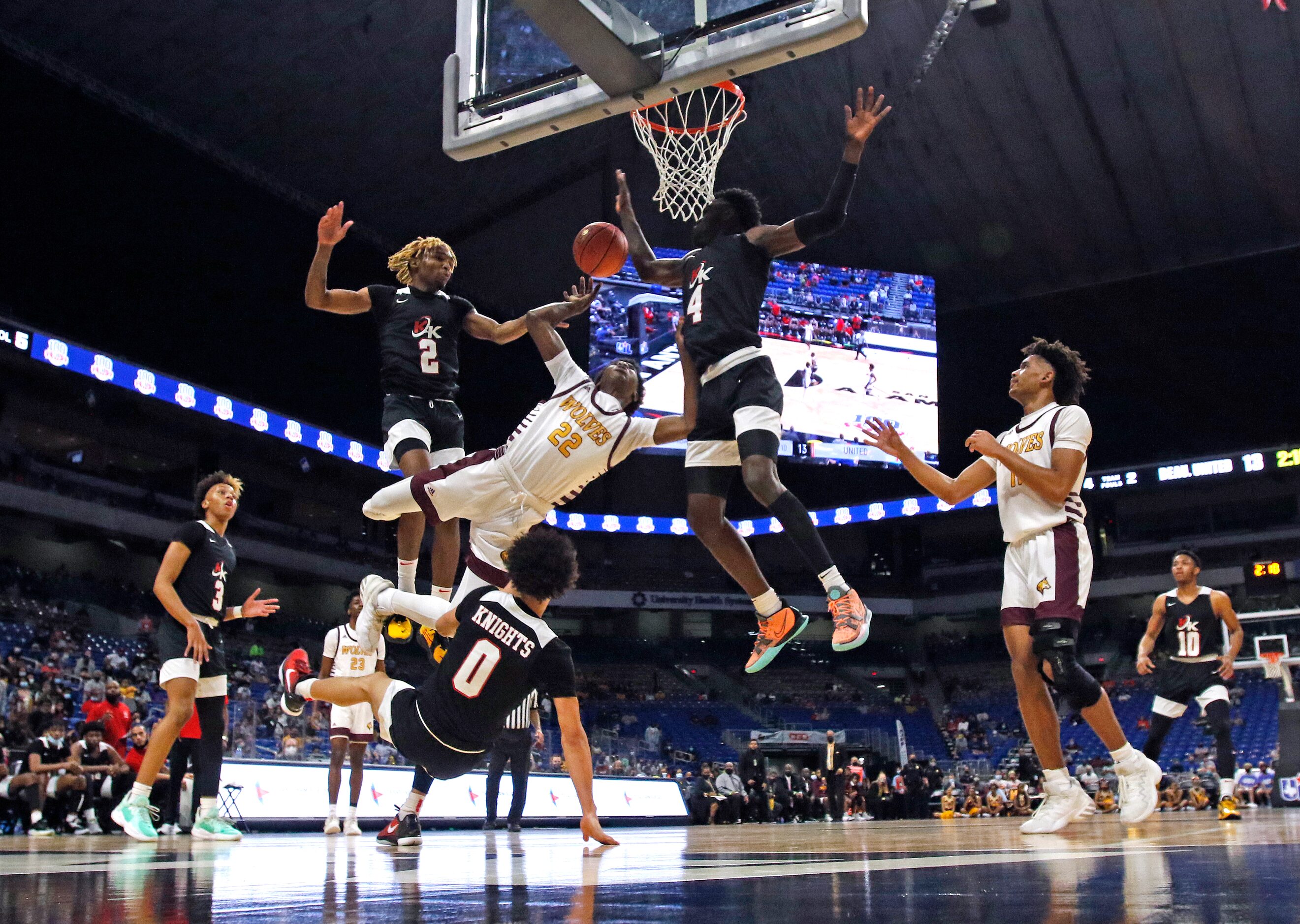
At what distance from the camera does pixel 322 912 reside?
1842 mm

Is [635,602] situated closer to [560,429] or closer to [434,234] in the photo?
[434,234]

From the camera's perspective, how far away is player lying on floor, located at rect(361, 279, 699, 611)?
5.19 meters

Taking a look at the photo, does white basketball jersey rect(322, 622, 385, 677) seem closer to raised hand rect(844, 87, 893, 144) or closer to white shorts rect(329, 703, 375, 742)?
white shorts rect(329, 703, 375, 742)

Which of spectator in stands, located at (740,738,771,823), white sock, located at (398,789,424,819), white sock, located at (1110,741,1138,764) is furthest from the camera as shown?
spectator in stands, located at (740,738,771,823)

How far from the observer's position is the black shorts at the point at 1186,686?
795 cm

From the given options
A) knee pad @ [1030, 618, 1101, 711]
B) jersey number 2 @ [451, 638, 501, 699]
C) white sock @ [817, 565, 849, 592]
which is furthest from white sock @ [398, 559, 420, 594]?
knee pad @ [1030, 618, 1101, 711]

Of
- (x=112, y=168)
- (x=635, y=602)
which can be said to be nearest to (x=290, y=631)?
(x=635, y=602)

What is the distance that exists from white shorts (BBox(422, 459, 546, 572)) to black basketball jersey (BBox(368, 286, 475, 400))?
845mm

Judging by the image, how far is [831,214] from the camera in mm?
4828

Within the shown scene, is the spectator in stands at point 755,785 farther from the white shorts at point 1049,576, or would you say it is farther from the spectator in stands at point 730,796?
the white shorts at point 1049,576

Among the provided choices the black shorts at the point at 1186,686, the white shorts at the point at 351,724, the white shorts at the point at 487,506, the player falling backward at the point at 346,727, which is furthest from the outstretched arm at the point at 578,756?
the white shorts at the point at 351,724

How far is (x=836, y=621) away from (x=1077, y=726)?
2419 cm

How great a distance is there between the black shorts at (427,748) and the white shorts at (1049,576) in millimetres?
2426

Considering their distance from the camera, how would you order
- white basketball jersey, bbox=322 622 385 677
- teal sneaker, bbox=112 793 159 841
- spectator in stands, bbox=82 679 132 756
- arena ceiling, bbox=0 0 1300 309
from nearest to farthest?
teal sneaker, bbox=112 793 159 841 → white basketball jersey, bbox=322 622 385 677 → spectator in stands, bbox=82 679 132 756 → arena ceiling, bbox=0 0 1300 309
